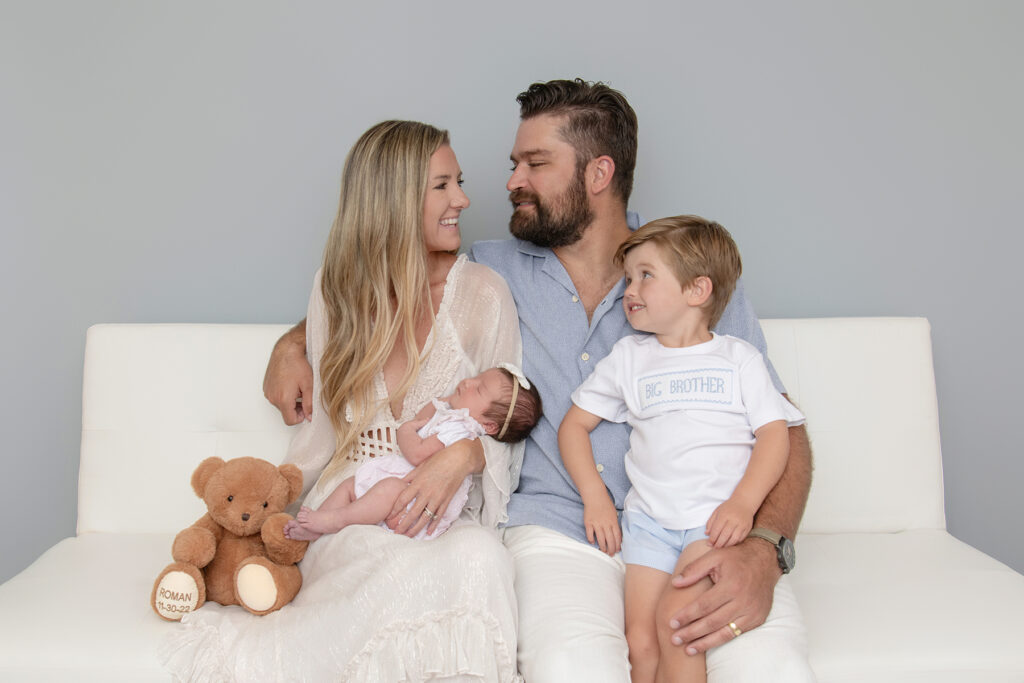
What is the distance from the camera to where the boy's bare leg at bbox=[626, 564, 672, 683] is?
172 centimetres

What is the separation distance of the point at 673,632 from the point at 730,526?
0.81 ft

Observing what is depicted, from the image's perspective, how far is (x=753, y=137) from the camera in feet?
8.54

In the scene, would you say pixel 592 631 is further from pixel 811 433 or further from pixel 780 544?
pixel 811 433

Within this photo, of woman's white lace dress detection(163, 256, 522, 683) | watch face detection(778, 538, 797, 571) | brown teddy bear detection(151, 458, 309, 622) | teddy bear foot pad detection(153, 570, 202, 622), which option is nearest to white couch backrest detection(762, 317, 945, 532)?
watch face detection(778, 538, 797, 571)

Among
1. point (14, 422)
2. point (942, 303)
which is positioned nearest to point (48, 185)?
point (14, 422)

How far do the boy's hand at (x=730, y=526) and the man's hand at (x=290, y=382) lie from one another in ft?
3.38

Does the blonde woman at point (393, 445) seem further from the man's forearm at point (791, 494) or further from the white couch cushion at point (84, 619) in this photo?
the man's forearm at point (791, 494)

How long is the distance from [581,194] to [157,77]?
136cm

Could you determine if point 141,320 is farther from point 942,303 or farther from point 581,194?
point 942,303

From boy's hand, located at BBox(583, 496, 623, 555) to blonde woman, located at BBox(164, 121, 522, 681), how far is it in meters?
0.22

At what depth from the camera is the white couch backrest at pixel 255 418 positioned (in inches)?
90.0

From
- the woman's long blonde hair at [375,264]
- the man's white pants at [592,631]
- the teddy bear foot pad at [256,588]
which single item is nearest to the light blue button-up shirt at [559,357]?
the man's white pants at [592,631]

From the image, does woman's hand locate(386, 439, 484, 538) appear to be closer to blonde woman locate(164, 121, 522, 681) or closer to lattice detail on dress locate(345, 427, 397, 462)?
blonde woman locate(164, 121, 522, 681)

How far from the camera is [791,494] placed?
1.90m
